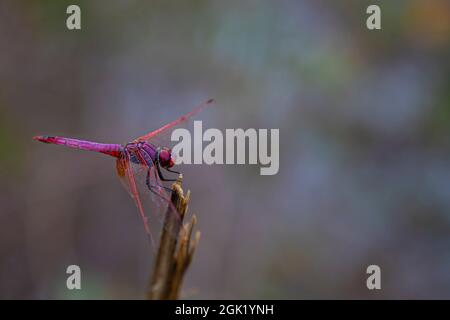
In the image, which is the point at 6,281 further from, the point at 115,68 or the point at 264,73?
the point at 264,73

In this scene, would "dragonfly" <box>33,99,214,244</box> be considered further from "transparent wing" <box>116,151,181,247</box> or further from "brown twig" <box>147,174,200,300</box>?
"brown twig" <box>147,174,200,300</box>

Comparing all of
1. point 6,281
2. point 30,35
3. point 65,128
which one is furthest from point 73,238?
point 30,35

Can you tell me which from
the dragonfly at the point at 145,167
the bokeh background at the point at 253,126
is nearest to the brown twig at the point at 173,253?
the dragonfly at the point at 145,167

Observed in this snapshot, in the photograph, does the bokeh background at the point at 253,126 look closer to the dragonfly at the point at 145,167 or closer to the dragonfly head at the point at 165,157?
the dragonfly at the point at 145,167

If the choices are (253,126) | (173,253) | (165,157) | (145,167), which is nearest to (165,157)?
(165,157)

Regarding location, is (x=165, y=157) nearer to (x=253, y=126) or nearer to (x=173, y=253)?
(x=173, y=253)
